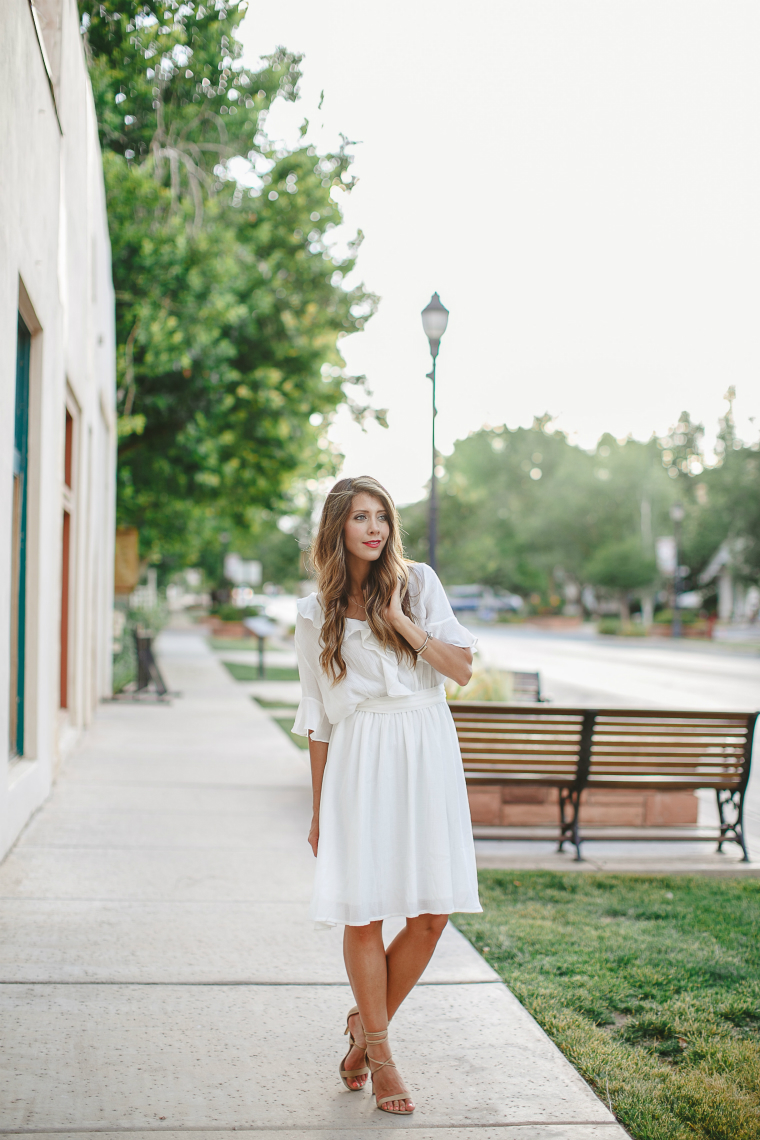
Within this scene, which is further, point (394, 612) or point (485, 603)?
point (485, 603)

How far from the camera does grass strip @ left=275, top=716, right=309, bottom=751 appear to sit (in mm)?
10671

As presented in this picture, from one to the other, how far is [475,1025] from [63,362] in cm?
615

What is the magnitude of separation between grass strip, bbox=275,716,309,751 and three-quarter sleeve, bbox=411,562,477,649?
731cm

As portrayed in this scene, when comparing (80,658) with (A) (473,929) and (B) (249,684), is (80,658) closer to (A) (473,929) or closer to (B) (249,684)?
(A) (473,929)

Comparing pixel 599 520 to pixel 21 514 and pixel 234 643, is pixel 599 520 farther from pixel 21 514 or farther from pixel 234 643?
pixel 21 514

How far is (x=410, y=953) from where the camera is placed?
10.3 feet

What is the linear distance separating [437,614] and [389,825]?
2.22 ft

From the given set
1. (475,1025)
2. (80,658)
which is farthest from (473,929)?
(80,658)

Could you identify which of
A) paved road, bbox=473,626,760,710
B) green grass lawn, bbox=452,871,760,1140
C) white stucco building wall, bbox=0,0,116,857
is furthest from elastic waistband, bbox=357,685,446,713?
paved road, bbox=473,626,760,710

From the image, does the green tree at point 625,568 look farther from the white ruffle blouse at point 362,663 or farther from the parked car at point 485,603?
the white ruffle blouse at point 362,663

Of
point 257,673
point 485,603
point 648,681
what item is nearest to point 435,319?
point 257,673

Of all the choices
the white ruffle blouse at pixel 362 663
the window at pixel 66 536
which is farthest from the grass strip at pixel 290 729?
the white ruffle blouse at pixel 362 663

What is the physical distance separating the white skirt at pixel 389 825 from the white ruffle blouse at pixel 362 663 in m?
0.06

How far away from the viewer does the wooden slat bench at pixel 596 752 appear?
19.9 feet
